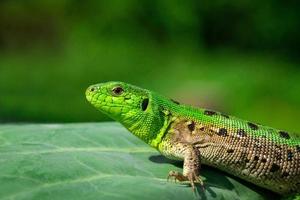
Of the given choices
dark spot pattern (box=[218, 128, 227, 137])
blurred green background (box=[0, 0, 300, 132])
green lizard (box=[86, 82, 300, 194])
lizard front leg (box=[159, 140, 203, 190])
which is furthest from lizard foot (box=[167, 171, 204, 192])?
blurred green background (box=[0, 0, 300, 132])

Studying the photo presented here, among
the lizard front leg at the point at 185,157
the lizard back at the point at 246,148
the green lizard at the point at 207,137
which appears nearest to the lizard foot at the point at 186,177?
the lizard front leg at the point at 185,157

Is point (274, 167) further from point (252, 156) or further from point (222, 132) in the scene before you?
point (222, 132)

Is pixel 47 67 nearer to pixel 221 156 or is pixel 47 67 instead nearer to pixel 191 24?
pixel 191 24

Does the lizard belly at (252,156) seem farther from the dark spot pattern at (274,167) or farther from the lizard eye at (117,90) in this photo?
the lizard eye at (117,90)

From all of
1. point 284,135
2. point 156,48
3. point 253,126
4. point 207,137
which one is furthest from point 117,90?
point 156,48

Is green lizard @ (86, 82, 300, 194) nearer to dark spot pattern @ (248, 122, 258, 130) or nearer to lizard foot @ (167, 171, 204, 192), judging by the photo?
dark spot pattern @ (248, 122, 258, 130)
